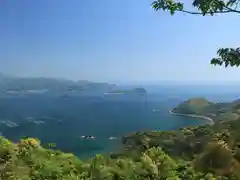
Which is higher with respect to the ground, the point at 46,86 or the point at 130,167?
the point at 130,167

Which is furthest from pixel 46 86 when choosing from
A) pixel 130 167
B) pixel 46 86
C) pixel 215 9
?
pixel 215 9

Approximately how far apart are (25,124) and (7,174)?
34.7 m

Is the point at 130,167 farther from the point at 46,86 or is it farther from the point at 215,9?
the point at 46,86

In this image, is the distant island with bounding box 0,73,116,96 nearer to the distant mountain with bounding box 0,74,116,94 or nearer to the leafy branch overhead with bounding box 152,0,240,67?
the distant mountain with bounding box 0,74,116,94

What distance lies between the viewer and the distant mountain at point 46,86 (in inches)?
3435

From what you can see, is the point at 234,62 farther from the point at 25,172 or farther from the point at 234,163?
the point at 25,172

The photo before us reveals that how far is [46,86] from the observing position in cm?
9131

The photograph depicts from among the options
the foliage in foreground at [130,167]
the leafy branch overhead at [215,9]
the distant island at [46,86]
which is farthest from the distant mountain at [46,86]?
the leafy branch overhead at [215,9]

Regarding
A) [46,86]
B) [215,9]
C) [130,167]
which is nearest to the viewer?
[215,9]

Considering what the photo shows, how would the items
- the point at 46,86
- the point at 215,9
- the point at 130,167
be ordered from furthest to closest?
the point at 46,86, the point at 130,167, the point at 215,9

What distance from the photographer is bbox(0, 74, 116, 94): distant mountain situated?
87.2m

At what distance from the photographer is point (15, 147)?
363 centimetres

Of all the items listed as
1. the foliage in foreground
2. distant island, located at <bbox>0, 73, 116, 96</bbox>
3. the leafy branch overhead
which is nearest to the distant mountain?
distant island, located at <bbox>0, 73, 116, 96</bbox>

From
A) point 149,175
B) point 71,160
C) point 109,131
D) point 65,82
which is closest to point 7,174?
point 71,160
